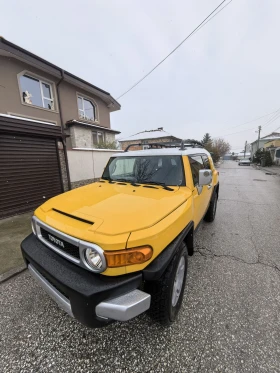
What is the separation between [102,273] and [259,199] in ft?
23.8

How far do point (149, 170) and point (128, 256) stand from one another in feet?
5.22

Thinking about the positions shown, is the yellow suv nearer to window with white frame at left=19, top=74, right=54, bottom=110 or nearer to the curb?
the curb

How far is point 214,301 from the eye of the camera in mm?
2092

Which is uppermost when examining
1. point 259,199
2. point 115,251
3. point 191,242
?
point 115,251

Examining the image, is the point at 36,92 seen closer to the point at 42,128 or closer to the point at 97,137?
the point at 97,137

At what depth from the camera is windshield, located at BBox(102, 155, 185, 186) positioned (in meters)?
2.52

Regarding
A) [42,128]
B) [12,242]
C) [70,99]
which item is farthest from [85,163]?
[70,99]

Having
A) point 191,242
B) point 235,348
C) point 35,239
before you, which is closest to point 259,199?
point 191,242

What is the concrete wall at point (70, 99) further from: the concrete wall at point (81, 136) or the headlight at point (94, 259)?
the headlight at point (94, 259)

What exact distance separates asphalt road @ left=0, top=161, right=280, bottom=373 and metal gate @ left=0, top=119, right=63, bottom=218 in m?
3.24

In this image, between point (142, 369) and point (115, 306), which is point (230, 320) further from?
point (115, 306)

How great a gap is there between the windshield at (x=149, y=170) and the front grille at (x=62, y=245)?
136cm

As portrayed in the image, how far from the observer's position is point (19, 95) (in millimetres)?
8547

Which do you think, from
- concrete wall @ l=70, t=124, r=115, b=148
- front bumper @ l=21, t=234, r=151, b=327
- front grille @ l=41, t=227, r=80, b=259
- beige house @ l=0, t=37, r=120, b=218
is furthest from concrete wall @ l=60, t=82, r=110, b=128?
front bumper @ l=21, t=234, r=151, b=327
